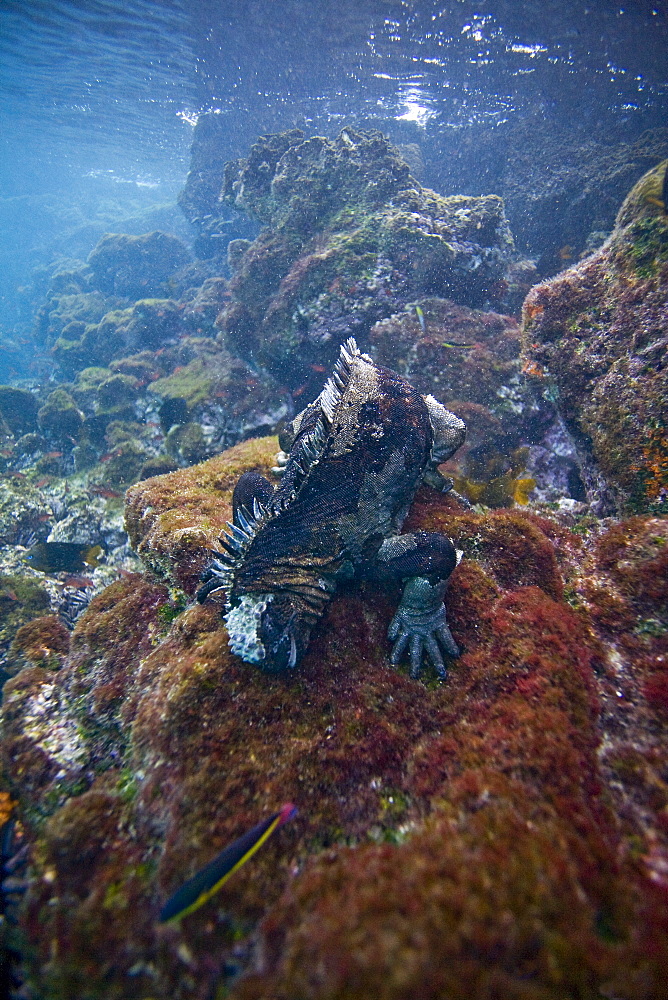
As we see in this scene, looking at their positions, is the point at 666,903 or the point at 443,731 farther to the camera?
the point at 443,731

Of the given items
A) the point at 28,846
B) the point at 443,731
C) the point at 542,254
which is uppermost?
the point at 542,254

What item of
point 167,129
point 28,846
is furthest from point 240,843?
point 167,129

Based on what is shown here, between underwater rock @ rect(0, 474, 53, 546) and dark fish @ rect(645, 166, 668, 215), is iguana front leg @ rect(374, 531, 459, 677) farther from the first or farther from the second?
underwater rock @ rect(0, 474, 53, 546)

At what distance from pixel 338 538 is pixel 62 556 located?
820 centimetres

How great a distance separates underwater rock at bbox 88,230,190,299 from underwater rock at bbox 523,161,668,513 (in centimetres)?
3101

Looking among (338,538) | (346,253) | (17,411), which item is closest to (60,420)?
(17,411)

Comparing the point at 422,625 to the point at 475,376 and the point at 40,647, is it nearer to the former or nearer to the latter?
the point at 40,647

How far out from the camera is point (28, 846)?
2.45 m

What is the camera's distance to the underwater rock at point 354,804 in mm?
1406

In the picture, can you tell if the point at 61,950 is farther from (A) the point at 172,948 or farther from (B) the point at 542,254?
(B) the point at 542,254

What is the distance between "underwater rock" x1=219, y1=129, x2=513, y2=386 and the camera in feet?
33.0

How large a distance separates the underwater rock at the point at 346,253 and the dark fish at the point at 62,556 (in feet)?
22.6

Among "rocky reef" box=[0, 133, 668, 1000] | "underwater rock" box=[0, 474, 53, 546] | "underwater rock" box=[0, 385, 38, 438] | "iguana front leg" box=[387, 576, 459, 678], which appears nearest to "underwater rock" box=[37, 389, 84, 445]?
"underwater rock" box=[0, 385, 38, 438]

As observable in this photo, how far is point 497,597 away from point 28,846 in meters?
3.63
